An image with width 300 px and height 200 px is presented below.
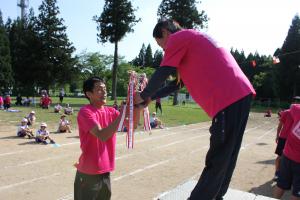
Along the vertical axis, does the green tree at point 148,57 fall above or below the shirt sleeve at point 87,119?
above

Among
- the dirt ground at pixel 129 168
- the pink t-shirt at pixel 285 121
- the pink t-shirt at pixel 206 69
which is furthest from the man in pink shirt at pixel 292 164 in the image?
the pink t-shirt at pixel 206 69

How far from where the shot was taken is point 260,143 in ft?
48.8

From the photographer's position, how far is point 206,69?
2596 millimetres

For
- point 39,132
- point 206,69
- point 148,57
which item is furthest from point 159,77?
point 148,57

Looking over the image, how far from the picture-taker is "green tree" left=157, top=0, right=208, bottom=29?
1868 inches

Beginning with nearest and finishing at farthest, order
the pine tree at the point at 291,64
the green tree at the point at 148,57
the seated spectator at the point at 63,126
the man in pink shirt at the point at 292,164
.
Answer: the man in pink shirt at the point at 292,164 < the seated spectator at the point at 63,126 < the pine tree at the point at 291,64 < the green tree at the point at 148,57

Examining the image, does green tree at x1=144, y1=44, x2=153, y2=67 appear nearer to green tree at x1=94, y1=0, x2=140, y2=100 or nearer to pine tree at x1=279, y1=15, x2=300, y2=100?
pine tree at x1=279, y1=15, x2=300, y2=100

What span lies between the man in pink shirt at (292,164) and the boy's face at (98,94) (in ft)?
9.32

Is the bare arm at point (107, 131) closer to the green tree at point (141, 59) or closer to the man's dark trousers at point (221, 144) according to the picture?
the man's dark trousers at point (221, 144)

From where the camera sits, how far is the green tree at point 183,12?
47438 millimetres

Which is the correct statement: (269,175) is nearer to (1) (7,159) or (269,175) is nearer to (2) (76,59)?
(1) (7,159)

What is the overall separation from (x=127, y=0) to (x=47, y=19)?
1505cm

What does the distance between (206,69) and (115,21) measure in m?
45.5

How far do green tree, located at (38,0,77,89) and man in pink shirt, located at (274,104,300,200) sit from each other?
170ft
